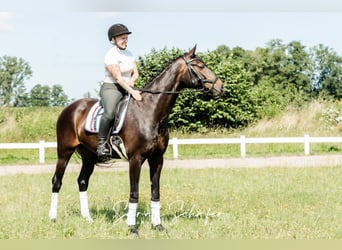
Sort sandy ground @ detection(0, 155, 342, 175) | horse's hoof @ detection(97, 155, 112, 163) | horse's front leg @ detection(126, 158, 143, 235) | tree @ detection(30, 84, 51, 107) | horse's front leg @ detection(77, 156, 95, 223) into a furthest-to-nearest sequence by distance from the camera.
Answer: tree @ detection(30, 84, 51, 107)
sandy ground @ detection(0, 155, 342, 175)
horse's front leg @ detection(77, 156, 95, 223)
horse's hoof @ detection(97, 155, 112, 163)
horse's front leg @ detection(126, 158, 143, 235)

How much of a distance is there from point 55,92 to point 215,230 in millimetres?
18318

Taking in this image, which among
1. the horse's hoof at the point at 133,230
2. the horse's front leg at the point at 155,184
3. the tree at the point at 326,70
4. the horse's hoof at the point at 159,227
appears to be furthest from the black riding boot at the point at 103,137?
the tree at the point at 326,70

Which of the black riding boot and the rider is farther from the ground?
the rider

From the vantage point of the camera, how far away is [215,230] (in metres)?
6.30

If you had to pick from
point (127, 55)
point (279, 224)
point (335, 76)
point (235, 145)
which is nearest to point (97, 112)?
point (127, 55)

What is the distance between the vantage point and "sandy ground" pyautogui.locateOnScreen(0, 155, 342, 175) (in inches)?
596

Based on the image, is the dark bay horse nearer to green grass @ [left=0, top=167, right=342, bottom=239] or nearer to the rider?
the rider

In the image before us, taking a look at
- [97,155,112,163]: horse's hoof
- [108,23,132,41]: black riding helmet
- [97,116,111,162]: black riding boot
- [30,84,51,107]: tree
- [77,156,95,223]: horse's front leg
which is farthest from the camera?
[30,84,51,107]: tree

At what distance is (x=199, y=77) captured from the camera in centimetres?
638

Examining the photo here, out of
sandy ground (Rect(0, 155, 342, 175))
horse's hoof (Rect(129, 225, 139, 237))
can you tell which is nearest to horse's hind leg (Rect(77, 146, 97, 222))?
horse's hoof (Rect(129, 225, 139, 237))

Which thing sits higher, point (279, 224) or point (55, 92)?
point (55, 92)

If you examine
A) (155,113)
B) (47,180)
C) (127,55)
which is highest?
(127,55)

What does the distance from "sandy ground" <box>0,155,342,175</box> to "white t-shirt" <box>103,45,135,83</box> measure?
8.68 meters

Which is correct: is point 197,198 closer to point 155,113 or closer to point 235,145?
point 155,113
